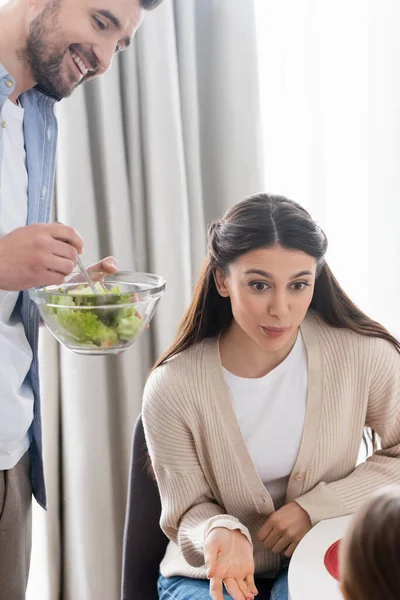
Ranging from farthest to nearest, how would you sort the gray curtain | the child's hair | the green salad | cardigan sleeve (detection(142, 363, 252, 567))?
the gray curtain < cardigan sleeve (detection(142, 363, 252, 567)) < the green salad < the child's hair

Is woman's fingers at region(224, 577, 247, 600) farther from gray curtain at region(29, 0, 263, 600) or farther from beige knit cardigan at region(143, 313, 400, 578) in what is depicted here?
gray curtain at region(29, 0, 263, 600)

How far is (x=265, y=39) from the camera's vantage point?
2.13 meters

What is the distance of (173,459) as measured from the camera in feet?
4.69

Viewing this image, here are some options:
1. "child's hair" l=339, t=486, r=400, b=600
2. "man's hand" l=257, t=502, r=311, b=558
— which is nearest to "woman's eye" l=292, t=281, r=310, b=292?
"man's hand" l=257, t=502, r=311, b=558

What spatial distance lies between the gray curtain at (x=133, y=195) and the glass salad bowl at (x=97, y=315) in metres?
0.83

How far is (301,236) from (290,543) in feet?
1.82

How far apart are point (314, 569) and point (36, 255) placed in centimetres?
62

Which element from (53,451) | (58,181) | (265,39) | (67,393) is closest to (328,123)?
(265,39)

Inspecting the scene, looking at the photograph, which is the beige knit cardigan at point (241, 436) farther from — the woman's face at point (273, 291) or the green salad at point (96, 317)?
the green salad at point (96, 317)

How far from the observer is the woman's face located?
1.34m

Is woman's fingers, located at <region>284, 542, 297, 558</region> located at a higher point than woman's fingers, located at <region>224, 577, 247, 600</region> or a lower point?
lower

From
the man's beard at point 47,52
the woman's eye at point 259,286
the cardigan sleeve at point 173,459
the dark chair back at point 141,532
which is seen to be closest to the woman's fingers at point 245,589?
the cardigan sleeve at point 173,459

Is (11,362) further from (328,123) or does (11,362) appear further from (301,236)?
(328,123)

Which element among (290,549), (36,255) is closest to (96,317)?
(36,255)
